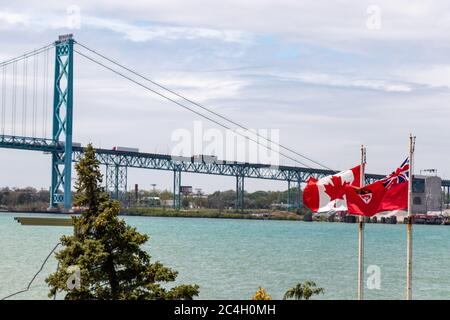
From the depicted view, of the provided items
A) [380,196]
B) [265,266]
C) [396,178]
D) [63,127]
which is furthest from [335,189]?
[63,127]

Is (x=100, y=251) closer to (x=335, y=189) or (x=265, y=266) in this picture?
(x=335, y=189)

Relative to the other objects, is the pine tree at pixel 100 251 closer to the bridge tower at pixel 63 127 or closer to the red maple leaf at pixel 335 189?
the red maple leaf at pixel 335 189

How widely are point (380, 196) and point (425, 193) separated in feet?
518

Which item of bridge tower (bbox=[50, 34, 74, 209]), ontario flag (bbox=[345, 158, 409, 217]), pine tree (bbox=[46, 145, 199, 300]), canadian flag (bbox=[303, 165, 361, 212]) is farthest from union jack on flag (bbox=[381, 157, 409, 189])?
bridge tower (bbox=[50, 34, 74, 209])

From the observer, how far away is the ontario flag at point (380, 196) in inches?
572

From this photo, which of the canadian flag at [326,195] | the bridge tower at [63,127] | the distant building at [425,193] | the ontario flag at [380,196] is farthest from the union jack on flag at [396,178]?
the distant building at [425,193]

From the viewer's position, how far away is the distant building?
162 m

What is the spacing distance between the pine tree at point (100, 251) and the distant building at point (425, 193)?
145822 millimetres

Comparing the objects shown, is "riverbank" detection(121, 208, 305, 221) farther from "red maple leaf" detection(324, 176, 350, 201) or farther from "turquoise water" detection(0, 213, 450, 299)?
"red maple leaf" detection(324, 176, 350, 201)

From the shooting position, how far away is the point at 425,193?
551ft

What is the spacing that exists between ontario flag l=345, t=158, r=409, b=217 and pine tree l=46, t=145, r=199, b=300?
15.6ft

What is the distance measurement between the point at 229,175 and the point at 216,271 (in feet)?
317
